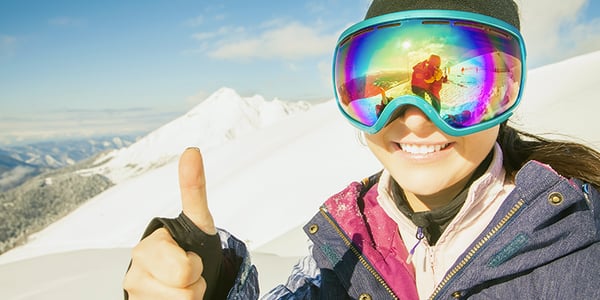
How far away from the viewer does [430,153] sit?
56.6 inches

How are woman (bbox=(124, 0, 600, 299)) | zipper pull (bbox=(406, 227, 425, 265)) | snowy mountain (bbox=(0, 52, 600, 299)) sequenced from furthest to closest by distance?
snowy mountain (bbox=(0, 52, 600, 299)) < zipper pull (bbox=(406, 227, 425, 265)) < woman (bbox=(124, 0, 600, 299))

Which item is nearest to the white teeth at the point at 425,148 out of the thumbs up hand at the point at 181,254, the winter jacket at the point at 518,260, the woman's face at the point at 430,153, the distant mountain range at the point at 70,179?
the woman's face at the point at 430,153

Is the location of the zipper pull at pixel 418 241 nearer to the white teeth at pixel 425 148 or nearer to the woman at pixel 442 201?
the woman at pixel 442 201

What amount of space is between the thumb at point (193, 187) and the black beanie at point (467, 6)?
88 cm

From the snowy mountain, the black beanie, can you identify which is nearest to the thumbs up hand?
the black beanie

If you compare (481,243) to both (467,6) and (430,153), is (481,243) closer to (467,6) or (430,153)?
(430,153)

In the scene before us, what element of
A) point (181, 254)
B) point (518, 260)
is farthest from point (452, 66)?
point (181, 254)

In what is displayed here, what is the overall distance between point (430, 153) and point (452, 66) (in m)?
0.29

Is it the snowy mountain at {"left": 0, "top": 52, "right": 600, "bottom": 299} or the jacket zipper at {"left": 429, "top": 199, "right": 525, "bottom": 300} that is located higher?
the jacket zipper at {"left": 429, "top": 199, "right": 525, "bottom": 300}

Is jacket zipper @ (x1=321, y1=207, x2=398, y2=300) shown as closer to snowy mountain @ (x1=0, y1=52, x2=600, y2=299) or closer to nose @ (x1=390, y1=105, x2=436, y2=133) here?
nose @ (x1=390, y1=105, x2=436, y2=133)

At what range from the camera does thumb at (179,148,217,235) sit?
1.00 m

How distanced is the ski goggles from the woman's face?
0.05m

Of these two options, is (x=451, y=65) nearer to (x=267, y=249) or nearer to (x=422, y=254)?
(x=422, y=254)

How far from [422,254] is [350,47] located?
0.80 meters
